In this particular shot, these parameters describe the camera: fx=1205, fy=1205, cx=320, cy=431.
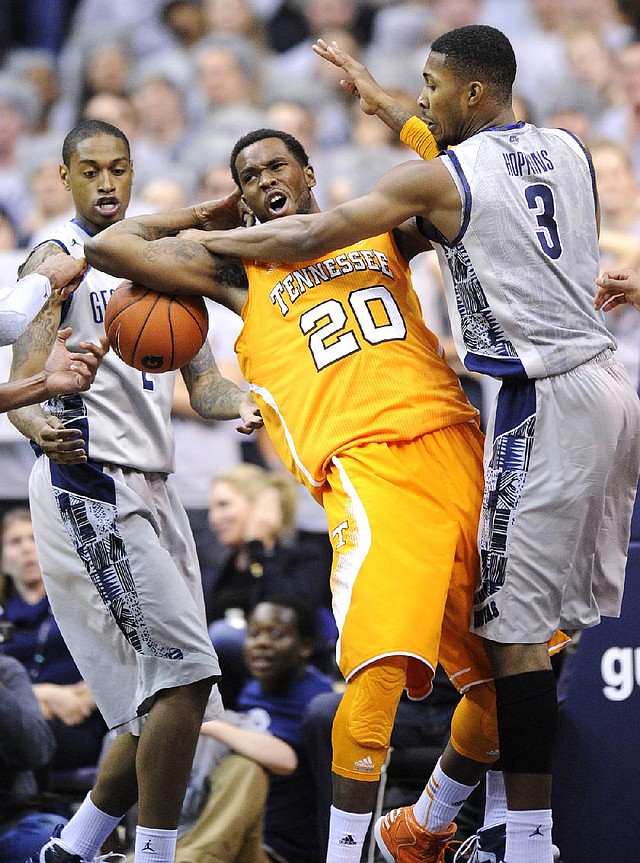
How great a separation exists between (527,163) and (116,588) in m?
2.11

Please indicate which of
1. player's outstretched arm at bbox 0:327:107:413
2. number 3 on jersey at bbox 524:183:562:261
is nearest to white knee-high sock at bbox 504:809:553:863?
number 3 on jersey at bbox 524:183:562:261

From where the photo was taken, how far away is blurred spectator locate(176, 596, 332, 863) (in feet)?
17.7

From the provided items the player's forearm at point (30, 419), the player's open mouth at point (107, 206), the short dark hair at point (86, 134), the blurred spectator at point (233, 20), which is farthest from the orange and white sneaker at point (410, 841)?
the blurred spectator at point (233, 20)

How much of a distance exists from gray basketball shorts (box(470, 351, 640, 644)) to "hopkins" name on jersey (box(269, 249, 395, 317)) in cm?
72

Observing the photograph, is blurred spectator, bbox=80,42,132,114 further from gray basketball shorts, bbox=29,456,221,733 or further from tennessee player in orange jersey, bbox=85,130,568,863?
gray basketball shorts, bbox=29,456,221,733

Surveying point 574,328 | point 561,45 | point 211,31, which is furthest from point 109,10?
point 574,328

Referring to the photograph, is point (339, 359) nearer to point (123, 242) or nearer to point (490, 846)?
point (123, 242)

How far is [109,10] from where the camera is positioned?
11273 millimetres

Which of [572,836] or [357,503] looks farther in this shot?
[572,836]

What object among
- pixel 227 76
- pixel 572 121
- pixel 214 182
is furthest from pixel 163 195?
pixel 572 121

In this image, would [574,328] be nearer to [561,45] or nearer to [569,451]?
[569,451]

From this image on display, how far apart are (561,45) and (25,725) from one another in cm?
671

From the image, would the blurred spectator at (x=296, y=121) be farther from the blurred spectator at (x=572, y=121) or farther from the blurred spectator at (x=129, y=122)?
the blurred spectator at (x=572, y=121)

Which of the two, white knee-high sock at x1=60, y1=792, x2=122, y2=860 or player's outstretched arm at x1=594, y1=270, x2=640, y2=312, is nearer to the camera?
player's outstretched arm at x1=594, y1=270, x2=640, y2=312
